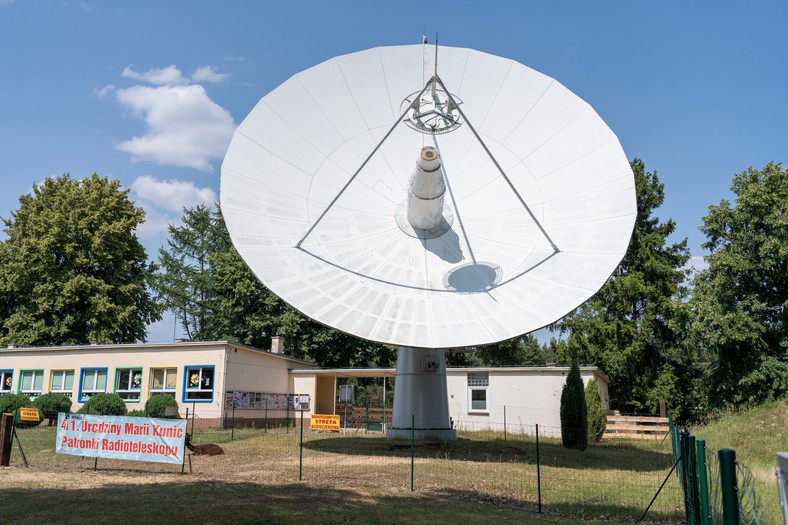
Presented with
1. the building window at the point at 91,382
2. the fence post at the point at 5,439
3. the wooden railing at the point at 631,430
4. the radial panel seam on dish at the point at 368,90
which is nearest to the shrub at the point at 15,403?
the building window at the point at 91,382

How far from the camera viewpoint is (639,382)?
40.4 m

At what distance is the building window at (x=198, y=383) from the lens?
2989cm

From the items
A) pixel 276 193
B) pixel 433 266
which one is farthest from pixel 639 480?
pixel 276 193

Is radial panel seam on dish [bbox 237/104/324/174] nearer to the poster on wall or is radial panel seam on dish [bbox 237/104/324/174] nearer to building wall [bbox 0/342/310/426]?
building wall [bbox 0/342/310/426]

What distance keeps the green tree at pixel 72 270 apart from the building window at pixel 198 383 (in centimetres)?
1335

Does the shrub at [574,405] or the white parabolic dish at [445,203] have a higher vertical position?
the white parabolic dish at [445,203]

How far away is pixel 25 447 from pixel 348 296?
11541 mm

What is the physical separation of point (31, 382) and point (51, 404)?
14.3ft

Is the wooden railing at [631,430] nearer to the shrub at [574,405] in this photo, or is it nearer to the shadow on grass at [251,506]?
the shrub at [574,405]

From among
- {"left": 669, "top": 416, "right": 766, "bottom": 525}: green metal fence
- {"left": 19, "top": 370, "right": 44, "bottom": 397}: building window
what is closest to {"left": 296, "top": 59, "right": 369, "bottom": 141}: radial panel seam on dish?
{"left": 669, "top": 416, "right": 766, "bottom": 525}: green metal fence

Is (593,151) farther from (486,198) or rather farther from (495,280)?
(495,280)

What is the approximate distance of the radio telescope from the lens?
15.3 meters

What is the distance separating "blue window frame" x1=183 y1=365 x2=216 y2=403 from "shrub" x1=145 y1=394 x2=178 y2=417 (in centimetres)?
80

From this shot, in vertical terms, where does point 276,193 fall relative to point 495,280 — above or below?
above
